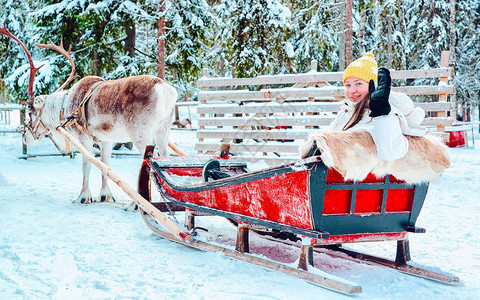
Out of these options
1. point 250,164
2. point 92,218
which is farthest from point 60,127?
point 250,164

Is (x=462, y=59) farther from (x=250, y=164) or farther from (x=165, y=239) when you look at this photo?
(x=165, y=239)

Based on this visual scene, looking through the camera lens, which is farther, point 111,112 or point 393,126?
point 111,112

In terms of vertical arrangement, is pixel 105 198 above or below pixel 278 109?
below

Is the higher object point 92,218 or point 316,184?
point 316,184

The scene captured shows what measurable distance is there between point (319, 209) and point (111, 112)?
13.5ft

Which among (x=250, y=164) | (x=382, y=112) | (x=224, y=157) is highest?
(x=382, y=112)

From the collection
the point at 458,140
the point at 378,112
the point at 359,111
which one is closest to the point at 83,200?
the point at 359,111

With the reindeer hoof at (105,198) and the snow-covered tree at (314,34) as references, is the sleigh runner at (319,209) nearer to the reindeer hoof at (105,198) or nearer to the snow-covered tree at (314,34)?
the reindeer hoof at (105,198)

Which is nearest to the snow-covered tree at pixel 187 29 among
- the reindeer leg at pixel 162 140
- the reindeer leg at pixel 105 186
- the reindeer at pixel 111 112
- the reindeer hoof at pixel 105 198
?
the reindeer at pixel 111 112

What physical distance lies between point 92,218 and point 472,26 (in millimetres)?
23396

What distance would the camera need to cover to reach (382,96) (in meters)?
2.93

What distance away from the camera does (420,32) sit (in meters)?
22.6

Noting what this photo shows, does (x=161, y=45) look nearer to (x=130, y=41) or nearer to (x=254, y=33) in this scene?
(x=130, y=41)

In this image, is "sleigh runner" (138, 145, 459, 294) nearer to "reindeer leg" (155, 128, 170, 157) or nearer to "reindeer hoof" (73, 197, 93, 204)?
"reindeer leg" (155, 128, 170, 157)
